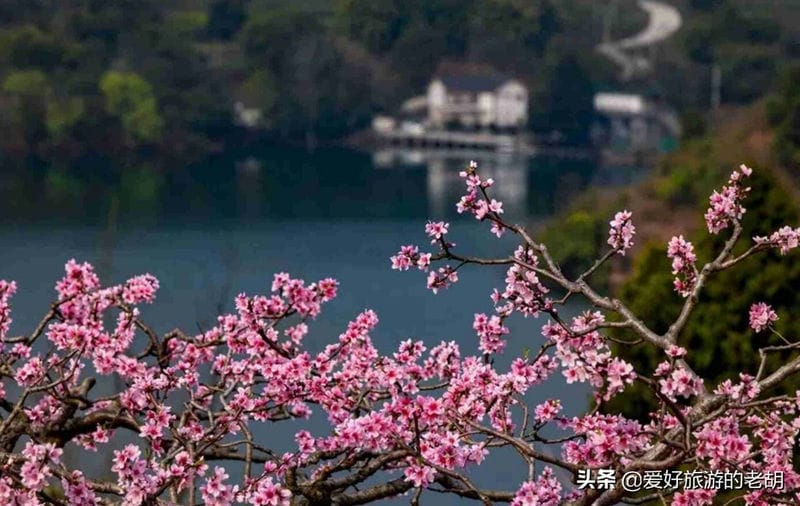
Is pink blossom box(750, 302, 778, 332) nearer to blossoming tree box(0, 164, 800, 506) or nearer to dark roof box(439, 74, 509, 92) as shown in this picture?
blossoming tree box(0, 164, 800, 506)

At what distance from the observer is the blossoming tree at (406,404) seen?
136 inches

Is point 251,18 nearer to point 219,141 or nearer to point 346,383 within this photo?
point 219,141

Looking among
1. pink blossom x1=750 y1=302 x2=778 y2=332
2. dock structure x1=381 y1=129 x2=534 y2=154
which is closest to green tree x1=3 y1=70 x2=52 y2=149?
dock structure x1=381 y1=129 x2=534 y2=154

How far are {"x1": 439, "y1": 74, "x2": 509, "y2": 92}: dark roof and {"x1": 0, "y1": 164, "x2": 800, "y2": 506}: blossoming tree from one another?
175ft

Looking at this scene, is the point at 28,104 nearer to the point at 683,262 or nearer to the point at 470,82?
the point at 470,82

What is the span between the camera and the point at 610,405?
10.5 metres

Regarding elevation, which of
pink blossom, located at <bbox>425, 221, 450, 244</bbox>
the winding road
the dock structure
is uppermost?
the winding road

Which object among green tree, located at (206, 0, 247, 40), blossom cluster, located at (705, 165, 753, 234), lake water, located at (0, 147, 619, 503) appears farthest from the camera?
green tree, located at (206, 0, 247, 40)

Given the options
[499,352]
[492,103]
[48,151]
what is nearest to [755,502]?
[499,352]

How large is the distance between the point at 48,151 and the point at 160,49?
5209 mm

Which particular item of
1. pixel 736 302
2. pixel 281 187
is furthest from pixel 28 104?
pixel 736 302

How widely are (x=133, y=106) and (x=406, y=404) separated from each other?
46.5 metres

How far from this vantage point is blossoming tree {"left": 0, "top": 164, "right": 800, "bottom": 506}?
136 inches

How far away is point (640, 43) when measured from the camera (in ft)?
196
